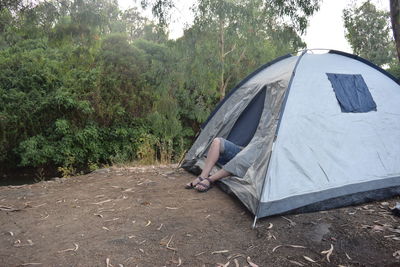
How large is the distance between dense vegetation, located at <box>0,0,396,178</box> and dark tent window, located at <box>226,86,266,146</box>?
459 centimetres

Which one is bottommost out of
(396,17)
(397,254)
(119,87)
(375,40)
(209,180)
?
(397,254)

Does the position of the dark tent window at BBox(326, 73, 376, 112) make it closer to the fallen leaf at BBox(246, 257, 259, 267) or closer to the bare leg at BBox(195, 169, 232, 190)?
the bare leg at BBox(195, 169, 232, 190)

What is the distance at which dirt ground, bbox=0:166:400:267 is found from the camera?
2715 mm

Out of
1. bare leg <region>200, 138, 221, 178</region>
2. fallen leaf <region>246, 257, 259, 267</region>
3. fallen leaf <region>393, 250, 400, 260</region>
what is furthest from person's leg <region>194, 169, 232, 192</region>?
fallen leaf <region>393, 250, 400, 260</region>

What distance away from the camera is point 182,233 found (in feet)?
10.4

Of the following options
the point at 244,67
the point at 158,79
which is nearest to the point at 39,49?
the point at 158,79

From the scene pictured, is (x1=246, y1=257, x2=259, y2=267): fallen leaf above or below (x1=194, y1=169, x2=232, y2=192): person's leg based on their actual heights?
below

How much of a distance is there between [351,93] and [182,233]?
2579mm

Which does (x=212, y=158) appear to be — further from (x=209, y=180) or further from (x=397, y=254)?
(x=397, y=254)

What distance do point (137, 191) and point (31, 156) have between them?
7955 mm

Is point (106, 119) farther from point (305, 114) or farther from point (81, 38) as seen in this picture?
point (305, 114)

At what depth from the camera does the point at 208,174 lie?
4410mm

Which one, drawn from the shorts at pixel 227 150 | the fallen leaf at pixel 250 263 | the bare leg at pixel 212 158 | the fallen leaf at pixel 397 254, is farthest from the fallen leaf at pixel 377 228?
the bare leg at pixel 212 158

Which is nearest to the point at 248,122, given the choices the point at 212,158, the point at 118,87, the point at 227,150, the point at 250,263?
the point at 227,150
